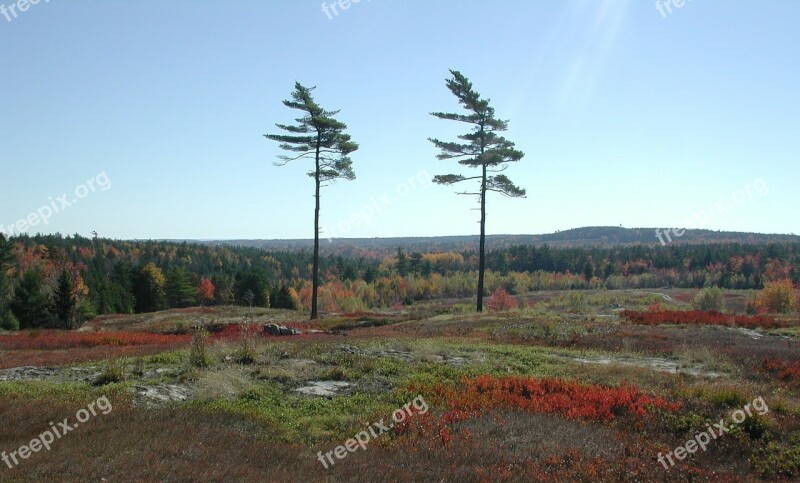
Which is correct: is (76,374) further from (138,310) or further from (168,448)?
(138,310)

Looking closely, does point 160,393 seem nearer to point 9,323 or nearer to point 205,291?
point 9,323

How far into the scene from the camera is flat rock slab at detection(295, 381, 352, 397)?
34.5 feet

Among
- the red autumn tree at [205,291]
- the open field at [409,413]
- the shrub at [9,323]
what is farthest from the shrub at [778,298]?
the red autumn tree at [205,291]

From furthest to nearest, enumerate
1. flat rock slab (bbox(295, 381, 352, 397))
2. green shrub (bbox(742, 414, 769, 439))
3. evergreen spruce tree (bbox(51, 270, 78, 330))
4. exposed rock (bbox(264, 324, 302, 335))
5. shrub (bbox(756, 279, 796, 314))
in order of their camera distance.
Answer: shrub (bbox(756, 279, 796, 314)), evergreen spruce tree (bbox(51, 270, 78, 330)), exposed rock (bbox(264, 324, 302, 335)), flat rock slab (bbox(295, 381, 352, 397)), green shrub (bbox(742, 414, 769, 439))

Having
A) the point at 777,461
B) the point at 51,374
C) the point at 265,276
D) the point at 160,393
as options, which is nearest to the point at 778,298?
the point at 777,461

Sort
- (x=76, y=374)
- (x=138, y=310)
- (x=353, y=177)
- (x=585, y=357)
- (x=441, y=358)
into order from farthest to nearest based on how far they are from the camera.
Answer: (x=138, y=310)
(x=353, y=177)
(x=585, y=357)
(x=441, y=358)
(x=76, y=374)

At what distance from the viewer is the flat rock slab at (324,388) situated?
34.5ft

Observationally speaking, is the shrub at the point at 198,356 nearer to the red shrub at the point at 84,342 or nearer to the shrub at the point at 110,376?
the shrub at the point at 110,376

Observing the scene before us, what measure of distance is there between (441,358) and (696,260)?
140 m

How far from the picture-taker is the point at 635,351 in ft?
56.0

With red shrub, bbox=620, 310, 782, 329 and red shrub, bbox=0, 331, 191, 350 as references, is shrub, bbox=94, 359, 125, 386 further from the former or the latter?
red shrub, bbox=620, 310, 782, 329

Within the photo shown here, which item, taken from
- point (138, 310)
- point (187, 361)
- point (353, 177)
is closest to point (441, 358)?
point (187, 361)

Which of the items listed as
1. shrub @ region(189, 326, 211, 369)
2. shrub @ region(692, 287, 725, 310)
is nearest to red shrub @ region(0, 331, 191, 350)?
shrub @ region(189, 326, 211, 369)

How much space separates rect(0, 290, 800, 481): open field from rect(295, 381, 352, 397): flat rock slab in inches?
1.7
